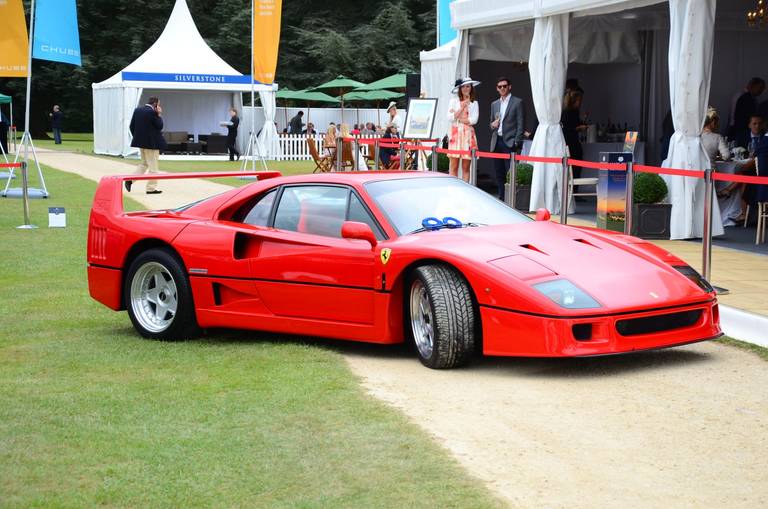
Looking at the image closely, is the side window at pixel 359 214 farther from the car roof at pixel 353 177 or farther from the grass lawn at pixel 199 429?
the grass lawn at pixel 199 429

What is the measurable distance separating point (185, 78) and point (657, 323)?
1282 inches

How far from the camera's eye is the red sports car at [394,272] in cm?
688

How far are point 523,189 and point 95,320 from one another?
31.4 ft

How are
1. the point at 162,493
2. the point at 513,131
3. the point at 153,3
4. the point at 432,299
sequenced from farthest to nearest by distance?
the point at 153,3 < the point at 513,131 < the point at 432,299 < the point at 162,493

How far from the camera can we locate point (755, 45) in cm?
1911

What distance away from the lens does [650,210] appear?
14.0 m

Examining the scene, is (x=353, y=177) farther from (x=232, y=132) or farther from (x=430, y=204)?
(x=232, y=132)

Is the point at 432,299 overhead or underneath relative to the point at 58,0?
underneath

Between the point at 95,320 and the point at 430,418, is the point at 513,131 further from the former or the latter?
the point at 430,418

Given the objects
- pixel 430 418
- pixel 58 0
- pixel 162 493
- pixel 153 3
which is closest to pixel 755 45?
pixel 58 0

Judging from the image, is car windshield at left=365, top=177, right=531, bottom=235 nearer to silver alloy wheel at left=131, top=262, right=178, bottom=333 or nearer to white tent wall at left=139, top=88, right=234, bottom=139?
silver alloy wheel at left=131, top=262, right=178, bottom=333

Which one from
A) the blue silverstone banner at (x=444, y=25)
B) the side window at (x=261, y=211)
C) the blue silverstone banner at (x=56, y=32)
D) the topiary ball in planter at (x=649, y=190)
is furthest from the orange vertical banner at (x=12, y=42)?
the blue silverstone banner at (x=444, y=25)

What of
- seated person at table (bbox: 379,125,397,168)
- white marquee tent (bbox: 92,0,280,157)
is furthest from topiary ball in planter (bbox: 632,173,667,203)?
white marquee tent (bbox: 92,0,280,157)

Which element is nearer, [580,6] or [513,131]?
[580,6]
